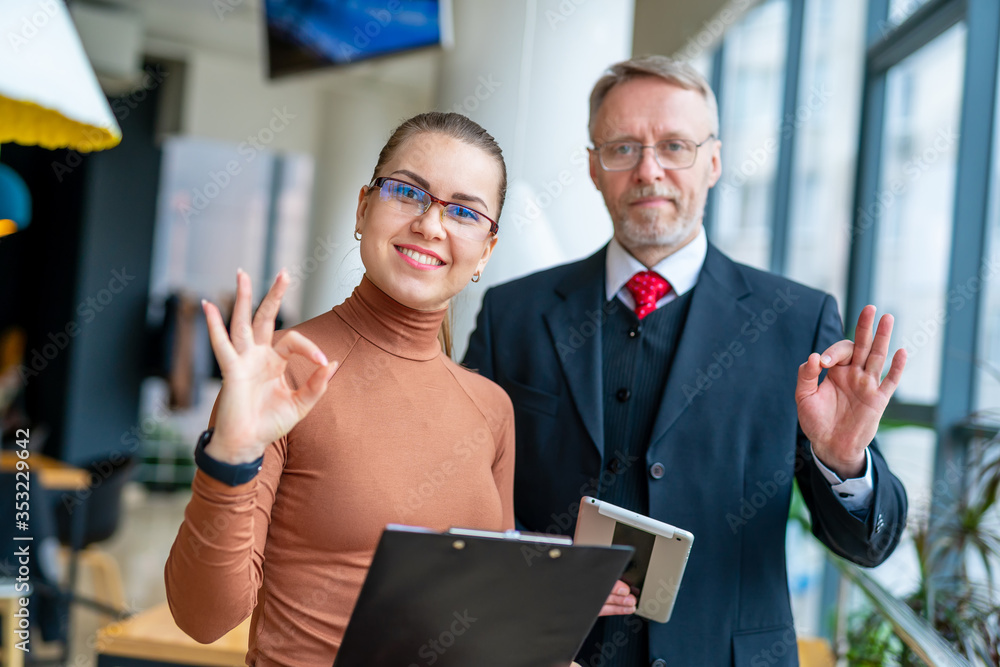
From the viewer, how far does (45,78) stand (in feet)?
3.75

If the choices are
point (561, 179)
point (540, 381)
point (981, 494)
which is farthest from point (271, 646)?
point (561, 179)

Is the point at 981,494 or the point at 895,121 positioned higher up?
the point at 895,121

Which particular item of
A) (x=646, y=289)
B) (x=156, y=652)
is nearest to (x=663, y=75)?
(x=646, y=289)

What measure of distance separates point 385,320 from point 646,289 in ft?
2.20

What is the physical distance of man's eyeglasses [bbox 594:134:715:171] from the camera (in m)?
1.81

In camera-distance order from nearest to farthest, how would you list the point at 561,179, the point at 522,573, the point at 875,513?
the point at 522,573
the point at 875,513
the point at 561,179

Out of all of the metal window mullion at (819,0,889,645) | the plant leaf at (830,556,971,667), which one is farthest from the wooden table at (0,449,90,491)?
the plant leaf at (830,556,971,667)

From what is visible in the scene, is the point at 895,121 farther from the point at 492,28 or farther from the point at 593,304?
the point at 593,304

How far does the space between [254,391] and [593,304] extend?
952mm

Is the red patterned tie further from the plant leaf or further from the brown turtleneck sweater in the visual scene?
the plant leaf

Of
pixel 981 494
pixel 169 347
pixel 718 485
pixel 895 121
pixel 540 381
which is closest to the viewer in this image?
pixel 718 485

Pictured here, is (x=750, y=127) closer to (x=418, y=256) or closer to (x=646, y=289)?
(x=646, y=289)

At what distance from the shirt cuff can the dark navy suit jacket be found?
0.6 inches

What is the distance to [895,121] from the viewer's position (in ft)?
12.5
